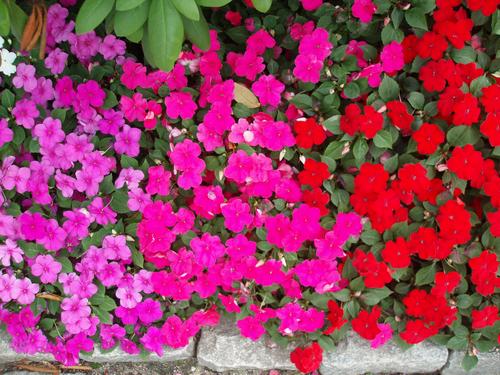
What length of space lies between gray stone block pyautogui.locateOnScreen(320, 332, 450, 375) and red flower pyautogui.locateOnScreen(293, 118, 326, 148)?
0.85 metres

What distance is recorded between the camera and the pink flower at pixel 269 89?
237 centimetres

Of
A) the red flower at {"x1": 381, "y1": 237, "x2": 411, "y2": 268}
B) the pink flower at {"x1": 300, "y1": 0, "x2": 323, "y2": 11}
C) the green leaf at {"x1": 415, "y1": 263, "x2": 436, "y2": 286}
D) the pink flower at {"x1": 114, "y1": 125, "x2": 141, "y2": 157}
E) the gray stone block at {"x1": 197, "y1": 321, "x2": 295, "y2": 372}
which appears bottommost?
the gray stone block at {"x1": 197, "y1": 321, "x2": 295, "y2": 372}

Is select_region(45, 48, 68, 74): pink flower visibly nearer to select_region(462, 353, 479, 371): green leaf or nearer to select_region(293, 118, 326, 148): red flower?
select_region(293, 118, 326, 148): red flower

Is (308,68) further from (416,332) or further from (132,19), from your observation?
(416,332)

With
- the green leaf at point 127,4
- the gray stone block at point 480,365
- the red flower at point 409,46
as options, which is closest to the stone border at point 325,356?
the gray stone block at point 480,365

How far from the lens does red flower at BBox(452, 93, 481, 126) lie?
7.23 ft

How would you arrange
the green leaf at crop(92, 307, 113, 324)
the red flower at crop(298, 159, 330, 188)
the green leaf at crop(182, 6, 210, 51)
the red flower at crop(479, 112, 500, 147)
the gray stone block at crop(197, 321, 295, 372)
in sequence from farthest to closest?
the gray stone block at crop(197, 321, 295, 372), the green leaf at crop(92, 307, 113, 324), the red flower at crop(298, 159, 330, 188), the red flower at crop(479, 112, 500, 147), the green leaf at crop(182, 6, 210, 51)

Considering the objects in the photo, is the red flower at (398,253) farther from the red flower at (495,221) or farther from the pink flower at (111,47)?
the pink flower at (111,47)

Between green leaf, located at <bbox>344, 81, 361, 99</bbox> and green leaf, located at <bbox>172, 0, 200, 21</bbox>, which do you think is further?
green leaf, located at <bbox>344, 81, 361, 99</bbox>

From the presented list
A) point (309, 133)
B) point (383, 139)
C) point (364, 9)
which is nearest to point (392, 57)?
point (364, 9)

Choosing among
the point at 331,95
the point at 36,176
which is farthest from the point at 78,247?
the point at 331,95

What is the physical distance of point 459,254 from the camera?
237 cm

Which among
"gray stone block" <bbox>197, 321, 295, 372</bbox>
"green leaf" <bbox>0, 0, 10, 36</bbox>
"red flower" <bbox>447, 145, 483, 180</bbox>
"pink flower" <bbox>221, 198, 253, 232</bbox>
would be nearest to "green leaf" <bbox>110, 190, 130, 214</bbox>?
"pink flower" <bbox>221, 198, 253, 232</bbox>

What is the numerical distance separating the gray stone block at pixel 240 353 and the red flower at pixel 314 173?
28.7 inches
